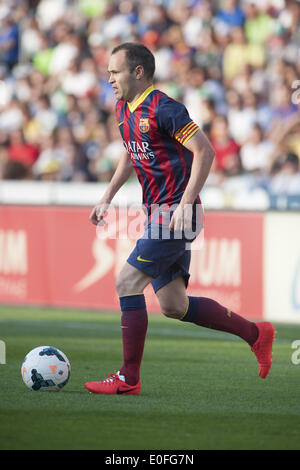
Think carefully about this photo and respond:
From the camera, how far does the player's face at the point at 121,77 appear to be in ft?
20.6

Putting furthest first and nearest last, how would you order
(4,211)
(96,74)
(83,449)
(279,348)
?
(96,74) < (4,211) < (279,348) < (83,449)

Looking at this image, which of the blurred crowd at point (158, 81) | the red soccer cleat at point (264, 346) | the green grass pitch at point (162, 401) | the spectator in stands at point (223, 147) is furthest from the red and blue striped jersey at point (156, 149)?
the spectator in stands at point (223, 147)

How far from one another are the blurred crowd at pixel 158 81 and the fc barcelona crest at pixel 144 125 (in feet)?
19.0

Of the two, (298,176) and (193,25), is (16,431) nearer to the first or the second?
(298,176)

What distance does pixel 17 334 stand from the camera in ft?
32.0

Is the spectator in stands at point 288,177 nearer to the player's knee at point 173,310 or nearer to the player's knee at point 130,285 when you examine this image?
the player's knee at point 173,310

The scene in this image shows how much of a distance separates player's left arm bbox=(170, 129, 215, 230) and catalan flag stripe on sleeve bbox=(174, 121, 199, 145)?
0.02m

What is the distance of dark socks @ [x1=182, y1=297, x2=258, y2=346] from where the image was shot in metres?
6.59

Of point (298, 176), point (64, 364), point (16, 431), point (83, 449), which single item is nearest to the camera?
point (83, 449)

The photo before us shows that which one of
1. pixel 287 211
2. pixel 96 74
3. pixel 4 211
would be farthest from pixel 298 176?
pixel 96 74

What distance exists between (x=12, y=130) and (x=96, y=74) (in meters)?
1.71

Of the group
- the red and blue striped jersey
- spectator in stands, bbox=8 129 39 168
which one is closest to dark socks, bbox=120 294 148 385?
the red and blue striped jersey

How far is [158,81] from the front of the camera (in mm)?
15664

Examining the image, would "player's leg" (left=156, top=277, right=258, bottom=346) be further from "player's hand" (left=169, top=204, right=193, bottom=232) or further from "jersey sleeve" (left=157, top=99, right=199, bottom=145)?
"jersey sleeve" (left=157, top=99, right=199, bottom=145)
